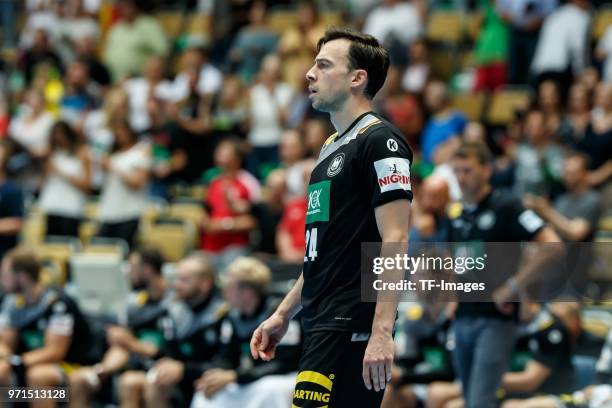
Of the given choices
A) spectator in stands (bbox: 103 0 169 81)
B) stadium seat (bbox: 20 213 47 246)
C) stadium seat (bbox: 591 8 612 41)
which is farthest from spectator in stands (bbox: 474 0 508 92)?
stadium seat (bbox: 20 213 47 246)

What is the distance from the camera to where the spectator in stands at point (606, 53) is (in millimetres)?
12109

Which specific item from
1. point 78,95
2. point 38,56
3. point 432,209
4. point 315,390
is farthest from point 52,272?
point 315,390

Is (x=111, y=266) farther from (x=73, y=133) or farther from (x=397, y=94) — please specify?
(x=397, y=94)

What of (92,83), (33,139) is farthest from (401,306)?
(92,83)

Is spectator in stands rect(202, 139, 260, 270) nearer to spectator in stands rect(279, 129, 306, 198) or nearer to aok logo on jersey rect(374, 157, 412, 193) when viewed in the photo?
spectator in stands rect(279, 129, 306, 198)

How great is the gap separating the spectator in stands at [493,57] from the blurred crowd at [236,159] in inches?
0.9

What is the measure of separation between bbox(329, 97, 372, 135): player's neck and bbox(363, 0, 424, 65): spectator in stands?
8.53 meters

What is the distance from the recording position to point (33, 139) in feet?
45.3

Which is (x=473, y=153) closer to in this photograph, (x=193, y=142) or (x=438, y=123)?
(x=438, y=123)

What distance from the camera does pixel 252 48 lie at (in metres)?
15.1

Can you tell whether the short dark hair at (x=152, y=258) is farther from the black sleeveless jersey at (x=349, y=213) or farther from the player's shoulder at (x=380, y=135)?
the player's shoulder at (x=380, y=135)

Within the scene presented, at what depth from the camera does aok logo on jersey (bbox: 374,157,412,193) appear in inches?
183

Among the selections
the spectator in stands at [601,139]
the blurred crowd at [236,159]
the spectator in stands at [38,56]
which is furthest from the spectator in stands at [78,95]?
the spectator in stands at [601,139]

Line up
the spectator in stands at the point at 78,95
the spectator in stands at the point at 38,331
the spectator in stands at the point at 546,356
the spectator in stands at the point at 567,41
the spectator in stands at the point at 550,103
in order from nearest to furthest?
the spectator in stands at the point at 546,356
the spectator in stands at the point at 38,331
the spectator in stands at the point at 550,103
the spectator in stands at the point at 567,41
the spectator in stands at the point at 78,95
